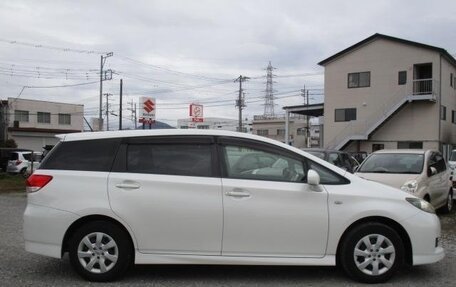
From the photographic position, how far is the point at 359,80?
39.9 metres

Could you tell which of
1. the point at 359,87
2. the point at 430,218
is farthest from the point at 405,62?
the point at 430,218

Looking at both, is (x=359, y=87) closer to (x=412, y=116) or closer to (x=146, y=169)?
(x=412, y=116)

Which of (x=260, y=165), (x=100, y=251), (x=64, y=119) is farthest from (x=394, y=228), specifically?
(x=64, y=119)

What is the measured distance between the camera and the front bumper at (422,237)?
5473 millimetres

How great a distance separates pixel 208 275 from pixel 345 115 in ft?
118

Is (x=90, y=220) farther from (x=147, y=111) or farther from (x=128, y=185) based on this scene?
(x=147, y=111)

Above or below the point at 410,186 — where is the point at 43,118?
above

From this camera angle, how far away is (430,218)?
5.58 metres

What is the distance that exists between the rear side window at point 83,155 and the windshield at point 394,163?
20.5 feet

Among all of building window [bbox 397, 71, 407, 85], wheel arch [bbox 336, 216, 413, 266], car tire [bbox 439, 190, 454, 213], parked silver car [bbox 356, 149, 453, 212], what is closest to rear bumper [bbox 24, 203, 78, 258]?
wheel arch [bbox 336, 216, 413, 266]

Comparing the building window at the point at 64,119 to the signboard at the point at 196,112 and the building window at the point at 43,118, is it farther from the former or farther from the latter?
the signboard at the point at 196,112

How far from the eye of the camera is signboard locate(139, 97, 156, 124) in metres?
25.7

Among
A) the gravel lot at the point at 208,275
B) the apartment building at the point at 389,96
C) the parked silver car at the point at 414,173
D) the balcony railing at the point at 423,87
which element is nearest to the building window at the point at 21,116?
the apartment building at the point at 389,96

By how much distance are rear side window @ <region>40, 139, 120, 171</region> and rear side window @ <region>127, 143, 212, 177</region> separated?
236mm
